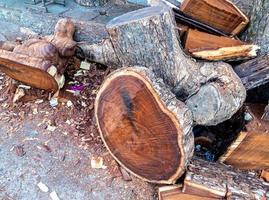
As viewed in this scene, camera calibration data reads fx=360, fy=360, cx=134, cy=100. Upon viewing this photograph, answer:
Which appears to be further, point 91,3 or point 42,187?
point 91,3

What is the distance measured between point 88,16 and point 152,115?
243cm

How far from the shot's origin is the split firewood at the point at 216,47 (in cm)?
215

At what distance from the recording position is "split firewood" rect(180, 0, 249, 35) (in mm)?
2301

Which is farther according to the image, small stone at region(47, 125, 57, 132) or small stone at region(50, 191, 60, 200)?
small stone at region(47, 125, 57, 132)

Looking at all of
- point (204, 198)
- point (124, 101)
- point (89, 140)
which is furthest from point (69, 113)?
point (204, 198)

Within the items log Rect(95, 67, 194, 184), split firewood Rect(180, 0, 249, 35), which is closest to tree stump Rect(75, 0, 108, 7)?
split firewood Rect(180, 0, 249, 35)

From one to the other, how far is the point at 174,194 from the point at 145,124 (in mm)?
425

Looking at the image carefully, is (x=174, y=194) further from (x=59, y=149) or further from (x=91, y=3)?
(x=91, y=3)

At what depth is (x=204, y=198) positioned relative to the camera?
1938 mm

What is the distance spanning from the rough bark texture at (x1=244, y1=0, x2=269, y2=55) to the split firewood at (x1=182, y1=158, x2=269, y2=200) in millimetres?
774

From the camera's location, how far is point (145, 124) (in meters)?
1.91

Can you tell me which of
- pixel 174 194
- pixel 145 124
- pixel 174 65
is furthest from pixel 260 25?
pixel 174 194

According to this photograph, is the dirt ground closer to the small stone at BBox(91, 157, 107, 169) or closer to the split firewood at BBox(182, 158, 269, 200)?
the small stone at BBox(91, 157, 107, 169)

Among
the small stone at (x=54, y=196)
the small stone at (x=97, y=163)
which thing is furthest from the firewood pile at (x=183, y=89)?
the small stone at (x=54, y=196)
